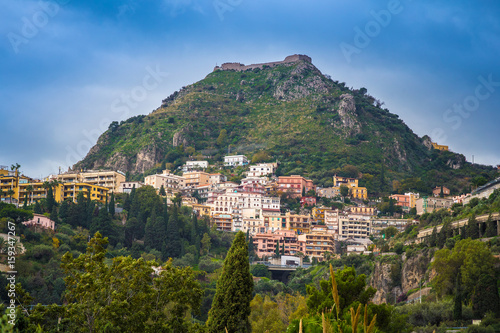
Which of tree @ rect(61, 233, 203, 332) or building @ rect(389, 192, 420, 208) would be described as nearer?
tree @ rect(61, 233, 203, 332)

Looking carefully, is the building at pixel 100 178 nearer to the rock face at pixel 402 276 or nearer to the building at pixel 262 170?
the building at pixel 262 170

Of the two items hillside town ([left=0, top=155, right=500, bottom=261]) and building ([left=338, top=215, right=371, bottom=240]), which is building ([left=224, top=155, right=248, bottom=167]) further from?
building ([left=338, top=215, right=371, bottom=240])

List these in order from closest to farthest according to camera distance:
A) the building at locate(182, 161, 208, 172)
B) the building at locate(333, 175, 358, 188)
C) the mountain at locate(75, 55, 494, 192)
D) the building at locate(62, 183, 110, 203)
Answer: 1. the building at locate(62, 183, 110, 203)
2. the building at locate(333, 175, 358, 188)
3. the mountain at locate(75, 55, 494, 192)
4. the building at locate(182, 161, 208, 172)

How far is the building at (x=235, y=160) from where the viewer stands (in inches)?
4392

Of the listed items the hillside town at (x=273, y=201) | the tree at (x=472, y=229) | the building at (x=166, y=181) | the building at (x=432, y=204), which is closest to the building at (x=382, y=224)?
the hillside town at (x=273, y=201)

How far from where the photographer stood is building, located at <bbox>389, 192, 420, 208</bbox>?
8994 cm

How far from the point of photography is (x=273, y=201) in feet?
298

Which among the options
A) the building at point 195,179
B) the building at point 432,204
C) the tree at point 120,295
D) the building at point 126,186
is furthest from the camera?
the building at point 195,179

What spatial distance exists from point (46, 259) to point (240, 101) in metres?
101

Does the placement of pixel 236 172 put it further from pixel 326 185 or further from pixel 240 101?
pixel 240 101

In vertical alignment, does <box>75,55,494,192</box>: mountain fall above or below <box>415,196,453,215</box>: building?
above

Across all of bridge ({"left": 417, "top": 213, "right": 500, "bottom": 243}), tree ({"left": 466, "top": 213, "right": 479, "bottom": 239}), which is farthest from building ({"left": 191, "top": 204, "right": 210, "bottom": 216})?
tree ({"left": 466, "top": 213, "right": 479, "bottom": 239})

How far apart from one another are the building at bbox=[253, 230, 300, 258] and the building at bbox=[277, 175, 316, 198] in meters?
16.0

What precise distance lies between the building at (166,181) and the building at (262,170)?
12.9 metres
